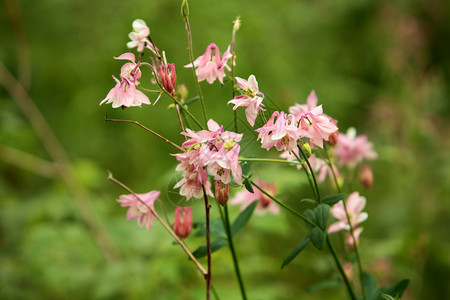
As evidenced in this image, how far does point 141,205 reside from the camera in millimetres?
691

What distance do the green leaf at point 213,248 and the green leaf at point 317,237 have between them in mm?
178

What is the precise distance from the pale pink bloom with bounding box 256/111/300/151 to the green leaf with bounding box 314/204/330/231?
0.11 meters

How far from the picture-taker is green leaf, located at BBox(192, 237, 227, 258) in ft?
Result: 2.28

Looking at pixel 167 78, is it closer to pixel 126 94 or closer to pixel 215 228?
pixel 126 94

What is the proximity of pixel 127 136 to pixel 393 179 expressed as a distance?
4.75 ft

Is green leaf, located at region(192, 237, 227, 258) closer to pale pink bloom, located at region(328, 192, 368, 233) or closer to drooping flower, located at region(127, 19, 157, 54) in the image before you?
pale pink bloom, located at region(328, 192, 368, 233)

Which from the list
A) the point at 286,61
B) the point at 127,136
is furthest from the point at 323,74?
the point at 127,136

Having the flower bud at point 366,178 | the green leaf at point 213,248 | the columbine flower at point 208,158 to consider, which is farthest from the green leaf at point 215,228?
the flower bud at point 366,178

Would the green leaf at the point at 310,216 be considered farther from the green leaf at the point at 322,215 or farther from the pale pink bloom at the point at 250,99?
the pale pink bloom at the point at 250,99

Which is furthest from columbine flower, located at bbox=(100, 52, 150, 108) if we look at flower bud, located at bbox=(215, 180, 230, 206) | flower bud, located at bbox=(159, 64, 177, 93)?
flower bud, located at bbox=(215, 180, 230, 206)

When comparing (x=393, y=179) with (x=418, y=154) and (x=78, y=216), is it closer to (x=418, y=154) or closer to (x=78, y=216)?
(x=418, y=154)

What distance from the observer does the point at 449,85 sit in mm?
3033

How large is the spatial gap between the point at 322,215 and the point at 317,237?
1.3 inches

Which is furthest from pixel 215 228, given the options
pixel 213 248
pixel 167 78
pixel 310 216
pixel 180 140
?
pixel 180 140
